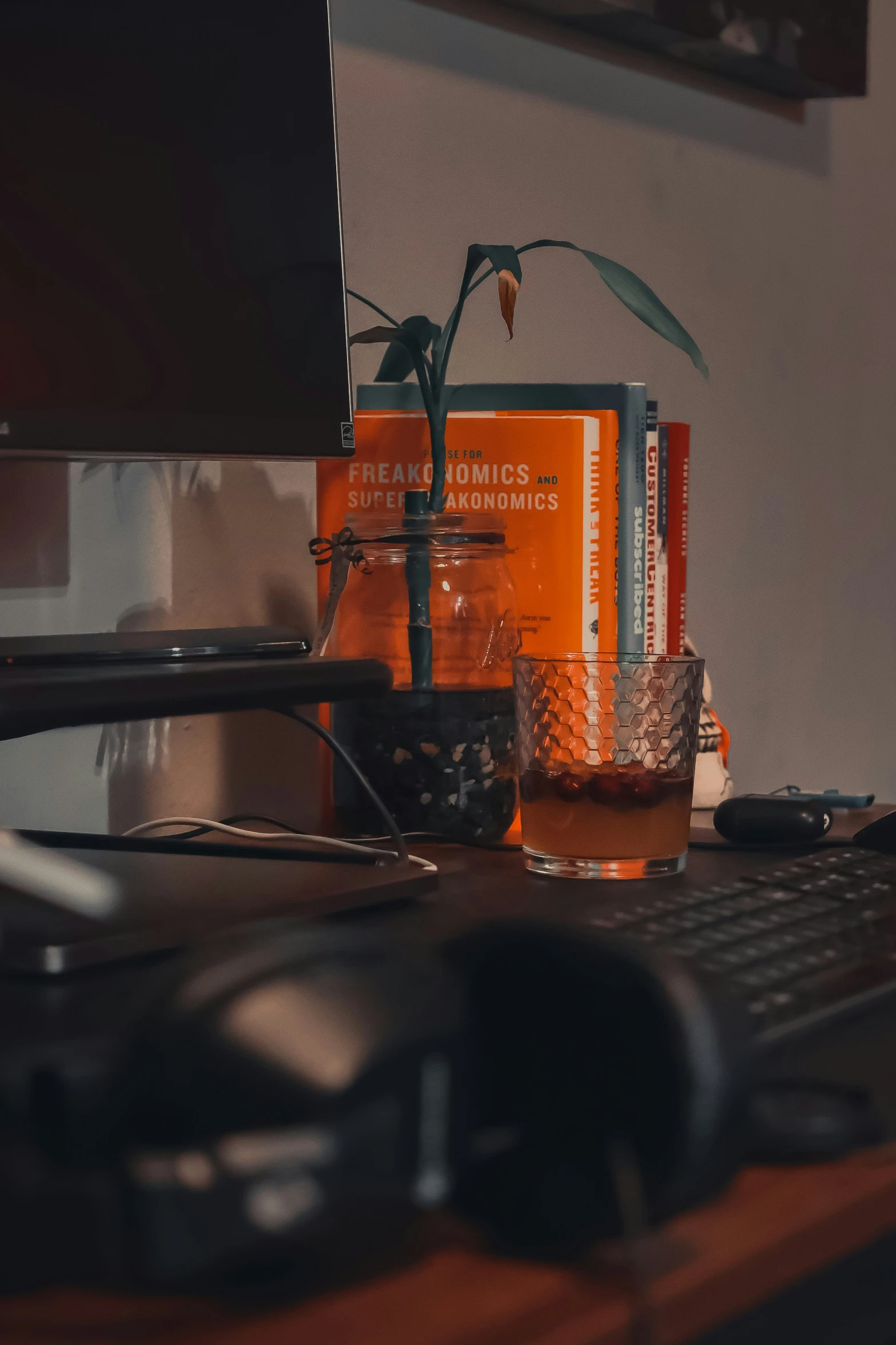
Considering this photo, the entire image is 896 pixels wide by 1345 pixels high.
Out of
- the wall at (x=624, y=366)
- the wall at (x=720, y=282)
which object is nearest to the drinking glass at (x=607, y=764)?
the wall at (x=624, y=366)

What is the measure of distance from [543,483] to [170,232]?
32 cm

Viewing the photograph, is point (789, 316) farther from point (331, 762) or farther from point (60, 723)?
point (60, 723)

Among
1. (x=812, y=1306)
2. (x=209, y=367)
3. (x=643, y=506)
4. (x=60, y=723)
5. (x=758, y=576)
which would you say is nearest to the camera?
(x=812, y=1306)

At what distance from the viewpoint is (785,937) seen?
562 millimetres

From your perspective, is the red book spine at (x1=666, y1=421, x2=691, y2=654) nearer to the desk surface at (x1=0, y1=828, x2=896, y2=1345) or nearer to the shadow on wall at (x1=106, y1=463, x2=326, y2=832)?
the shadow on wall at (x1=106, y1=463, x2=326, y2=832)

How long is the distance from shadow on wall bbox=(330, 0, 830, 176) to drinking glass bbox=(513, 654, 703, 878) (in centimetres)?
59

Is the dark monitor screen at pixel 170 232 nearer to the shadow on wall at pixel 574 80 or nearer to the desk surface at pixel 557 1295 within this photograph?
the shadow on wall at pixel 574 80

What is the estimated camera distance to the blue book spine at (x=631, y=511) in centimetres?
97

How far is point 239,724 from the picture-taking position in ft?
3.33

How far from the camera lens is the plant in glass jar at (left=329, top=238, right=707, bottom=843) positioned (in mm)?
867

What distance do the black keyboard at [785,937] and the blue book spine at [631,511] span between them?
31 cm

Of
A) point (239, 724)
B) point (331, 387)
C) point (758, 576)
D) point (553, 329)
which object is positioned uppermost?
point (553, 329)

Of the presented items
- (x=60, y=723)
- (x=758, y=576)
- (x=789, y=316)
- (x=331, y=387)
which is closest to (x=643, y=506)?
(x=331, y=387)

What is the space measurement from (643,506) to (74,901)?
0.54 meters
